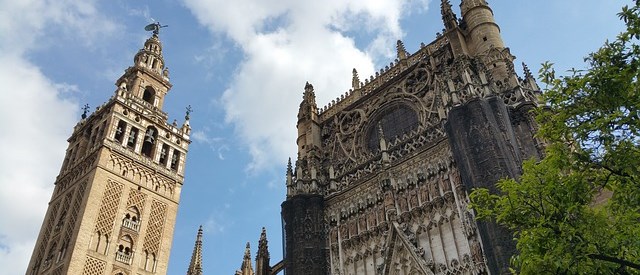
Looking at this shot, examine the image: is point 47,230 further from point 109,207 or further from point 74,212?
point 109,207

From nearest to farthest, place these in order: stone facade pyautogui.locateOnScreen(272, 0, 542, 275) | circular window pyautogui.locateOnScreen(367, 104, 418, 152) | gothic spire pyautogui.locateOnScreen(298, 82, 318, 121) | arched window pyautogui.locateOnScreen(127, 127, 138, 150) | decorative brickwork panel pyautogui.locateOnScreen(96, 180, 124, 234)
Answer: stone facade pyautogui.locateOnScreen(272, 0, 542, 275)
circular window pyautogui.locateOnScreen(367, 104, 418, 152)
gothic spire pyautogui.locateOnScreen(298, 82, 318, 121)
decorative brickwork panel pyautogui.locateOnScreen(96, 180, 124, 234)
arched window pyautogui.locateOnScreen(127, 127, 138, 150)

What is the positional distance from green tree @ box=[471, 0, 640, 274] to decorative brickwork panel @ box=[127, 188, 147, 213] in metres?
28.6

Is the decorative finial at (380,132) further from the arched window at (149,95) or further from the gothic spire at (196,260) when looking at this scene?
the arched window at (149,95)

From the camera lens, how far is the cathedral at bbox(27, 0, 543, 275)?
15.1 m

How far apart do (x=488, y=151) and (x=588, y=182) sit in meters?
6.75

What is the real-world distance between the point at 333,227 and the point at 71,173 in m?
23.8

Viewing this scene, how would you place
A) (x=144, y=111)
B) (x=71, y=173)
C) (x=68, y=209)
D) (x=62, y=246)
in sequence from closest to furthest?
(x=62, y=246), (x=68, y=209), (x=71, y=173), (x=144, y=111)

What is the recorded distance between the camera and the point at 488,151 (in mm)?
14680

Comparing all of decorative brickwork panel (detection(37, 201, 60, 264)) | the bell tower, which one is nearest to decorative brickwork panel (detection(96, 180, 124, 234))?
the bell tower

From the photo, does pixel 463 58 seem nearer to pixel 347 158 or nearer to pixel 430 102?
pixel 430 102

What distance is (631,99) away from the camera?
7.29m

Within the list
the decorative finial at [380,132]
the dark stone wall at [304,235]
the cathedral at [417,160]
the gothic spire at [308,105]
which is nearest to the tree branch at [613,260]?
the cathedral at [417,160]

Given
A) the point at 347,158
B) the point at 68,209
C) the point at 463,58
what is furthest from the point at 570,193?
the point at 68,209

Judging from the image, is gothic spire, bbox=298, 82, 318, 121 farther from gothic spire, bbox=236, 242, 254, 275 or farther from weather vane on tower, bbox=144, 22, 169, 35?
weather vane on tower, bbox=144, 22, 169, 35
